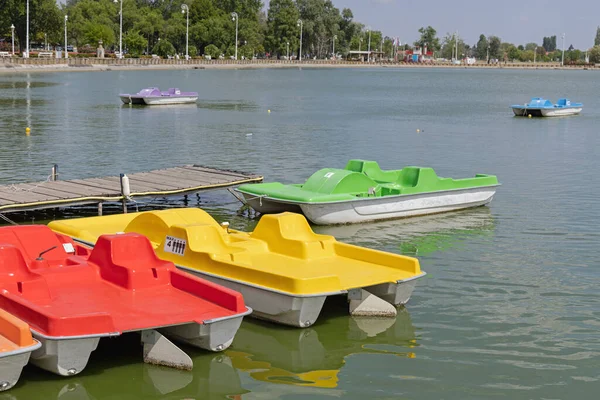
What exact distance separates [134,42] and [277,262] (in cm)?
17845

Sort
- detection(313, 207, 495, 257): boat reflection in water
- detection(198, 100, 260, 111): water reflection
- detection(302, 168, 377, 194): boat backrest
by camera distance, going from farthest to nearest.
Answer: detection(198, 100, 260, 111): water reflection
detection(302, 168, 377, 194): boat backrest
detection(313, 207, 495, 257): boat reflection in water

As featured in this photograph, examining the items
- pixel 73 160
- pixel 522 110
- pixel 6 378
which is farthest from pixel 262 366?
pixel 522 110

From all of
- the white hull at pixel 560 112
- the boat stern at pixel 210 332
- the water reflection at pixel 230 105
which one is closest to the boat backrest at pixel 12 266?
the boat stern at pixel 210 332

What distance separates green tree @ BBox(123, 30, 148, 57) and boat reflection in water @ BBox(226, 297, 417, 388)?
581 ft

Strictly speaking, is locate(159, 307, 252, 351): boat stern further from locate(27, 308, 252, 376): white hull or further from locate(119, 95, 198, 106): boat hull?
locate(119, 95, 198, 106): boat hull

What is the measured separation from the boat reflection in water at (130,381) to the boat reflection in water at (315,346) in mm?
483

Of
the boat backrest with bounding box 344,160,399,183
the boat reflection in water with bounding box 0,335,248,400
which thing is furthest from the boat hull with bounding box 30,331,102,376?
the boat backrest with bounding box 344,160,399,183

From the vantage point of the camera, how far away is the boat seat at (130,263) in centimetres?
1348

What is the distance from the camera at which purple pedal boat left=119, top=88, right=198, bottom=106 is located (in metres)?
66.0

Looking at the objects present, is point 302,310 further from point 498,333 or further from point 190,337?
point 498,333

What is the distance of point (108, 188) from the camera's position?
72.6 feet

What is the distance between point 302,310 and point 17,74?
379 ft

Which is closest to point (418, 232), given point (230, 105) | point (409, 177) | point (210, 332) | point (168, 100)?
point (409, 177)

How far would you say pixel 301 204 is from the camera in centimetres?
2150
